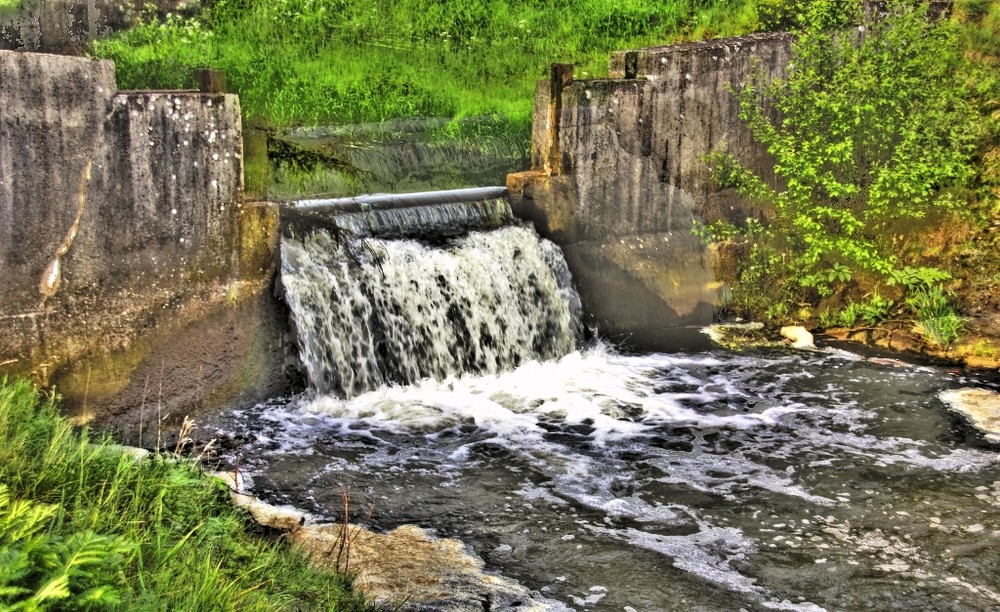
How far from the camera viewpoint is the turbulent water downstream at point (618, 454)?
518 cm

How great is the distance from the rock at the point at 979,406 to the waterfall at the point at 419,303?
339 cm

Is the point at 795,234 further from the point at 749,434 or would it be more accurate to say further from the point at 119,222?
the point at 119,222

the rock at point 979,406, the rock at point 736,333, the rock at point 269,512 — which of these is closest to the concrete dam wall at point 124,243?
the rock at point 269,512

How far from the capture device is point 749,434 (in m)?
7.35

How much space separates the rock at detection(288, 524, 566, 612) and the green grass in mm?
6283

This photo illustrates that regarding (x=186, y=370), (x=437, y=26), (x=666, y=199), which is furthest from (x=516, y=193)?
(x=437, y=26)

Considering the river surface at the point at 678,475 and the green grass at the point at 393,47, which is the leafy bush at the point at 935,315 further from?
the green grass at the point at 393,47

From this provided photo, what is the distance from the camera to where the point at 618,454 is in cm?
695

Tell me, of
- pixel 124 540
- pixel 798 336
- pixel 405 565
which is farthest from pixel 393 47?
pixel 124 540

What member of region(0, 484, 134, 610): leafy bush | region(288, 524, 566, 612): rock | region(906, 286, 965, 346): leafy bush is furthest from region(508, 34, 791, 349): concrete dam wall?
→ region(0, 484, 134, 610): leafy bush

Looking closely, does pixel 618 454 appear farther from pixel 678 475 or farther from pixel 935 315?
pixel 935 315

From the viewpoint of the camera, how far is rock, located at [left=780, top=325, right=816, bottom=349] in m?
9.50

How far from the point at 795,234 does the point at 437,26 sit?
19.2 ft

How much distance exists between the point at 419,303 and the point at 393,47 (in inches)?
205
